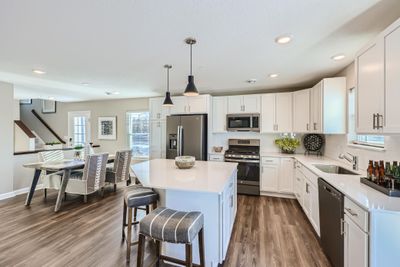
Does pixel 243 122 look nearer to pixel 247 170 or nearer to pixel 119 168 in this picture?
pixel 247 170

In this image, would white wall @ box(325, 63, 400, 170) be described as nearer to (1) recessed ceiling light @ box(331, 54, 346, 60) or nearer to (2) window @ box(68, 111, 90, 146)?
(1) recessed ceiling light @ box(331, 54, 346, 60)

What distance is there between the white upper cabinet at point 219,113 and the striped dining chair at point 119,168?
213 centimetres

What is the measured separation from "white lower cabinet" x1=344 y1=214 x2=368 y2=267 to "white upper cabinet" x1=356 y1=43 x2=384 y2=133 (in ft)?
2.75

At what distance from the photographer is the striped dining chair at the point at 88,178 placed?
362cm

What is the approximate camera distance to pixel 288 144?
4.32 meters

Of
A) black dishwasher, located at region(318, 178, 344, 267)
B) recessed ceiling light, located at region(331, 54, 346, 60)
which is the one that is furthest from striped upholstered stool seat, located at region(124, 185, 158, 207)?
recessed ceiling light, located at region(331, 54, 346, 60)

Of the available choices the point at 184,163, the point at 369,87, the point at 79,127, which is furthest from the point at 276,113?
the point at 79,127

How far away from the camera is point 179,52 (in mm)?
2467

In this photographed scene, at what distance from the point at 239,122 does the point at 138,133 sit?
3.12 meters

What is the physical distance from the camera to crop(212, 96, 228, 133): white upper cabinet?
4688 mm

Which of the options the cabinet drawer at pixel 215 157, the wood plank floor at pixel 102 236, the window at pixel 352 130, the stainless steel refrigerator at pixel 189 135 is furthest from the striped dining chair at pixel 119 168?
the window at pixel 352 130

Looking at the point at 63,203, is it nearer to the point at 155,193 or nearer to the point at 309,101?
the point at 155,193

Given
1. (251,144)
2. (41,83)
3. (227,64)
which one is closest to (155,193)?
(227,64)

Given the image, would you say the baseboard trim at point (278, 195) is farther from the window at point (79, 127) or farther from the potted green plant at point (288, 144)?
the window at point (79, 127)
